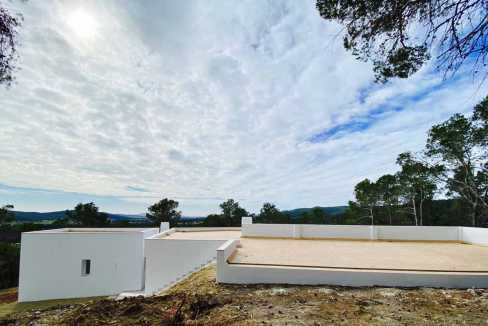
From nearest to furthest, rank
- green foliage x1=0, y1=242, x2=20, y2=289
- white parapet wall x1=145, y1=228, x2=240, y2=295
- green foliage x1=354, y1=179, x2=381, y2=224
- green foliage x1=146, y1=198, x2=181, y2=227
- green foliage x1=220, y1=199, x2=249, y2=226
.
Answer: white parapet wall x1=145, y1=228, x2=240, y2=295 → green foliage x1=0, y1=242, x2=20, y2=289 → green foliage x1=354, y1=179, x2=381, y2=224 → green foliage x1=220, y1=199, x2=249, y2=226 → green foliage x1=146, y1=198, x2=181, y2=227

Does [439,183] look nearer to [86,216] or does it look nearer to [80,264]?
[80,264]

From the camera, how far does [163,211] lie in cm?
3177

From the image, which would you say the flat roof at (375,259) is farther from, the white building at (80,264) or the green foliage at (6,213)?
the green foliage at (6,213)

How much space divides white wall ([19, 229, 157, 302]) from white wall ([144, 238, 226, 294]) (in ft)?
12.3

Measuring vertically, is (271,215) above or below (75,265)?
above

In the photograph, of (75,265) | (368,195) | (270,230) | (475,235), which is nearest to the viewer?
(475,235)

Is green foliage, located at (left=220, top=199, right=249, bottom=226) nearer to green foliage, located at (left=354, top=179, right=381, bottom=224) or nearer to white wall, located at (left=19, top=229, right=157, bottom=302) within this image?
green foliage, located at (left=354, top=179, right=381, bottom=224)

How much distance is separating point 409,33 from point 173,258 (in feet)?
31.2

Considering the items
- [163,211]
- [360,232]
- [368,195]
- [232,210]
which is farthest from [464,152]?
[163,211]

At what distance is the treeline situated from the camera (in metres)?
14.8

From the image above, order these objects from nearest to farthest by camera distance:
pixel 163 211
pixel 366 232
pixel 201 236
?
1. pixel 366 232
2. pixel 201 236
3. pixel 163 211

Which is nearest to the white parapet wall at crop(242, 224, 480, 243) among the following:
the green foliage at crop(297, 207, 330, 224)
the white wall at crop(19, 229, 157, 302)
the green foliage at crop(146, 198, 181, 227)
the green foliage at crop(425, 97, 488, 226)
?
the white wall at crop(19, 229, 157, 302)

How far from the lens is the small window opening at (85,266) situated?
12.4 meters

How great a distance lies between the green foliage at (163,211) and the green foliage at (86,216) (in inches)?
223
